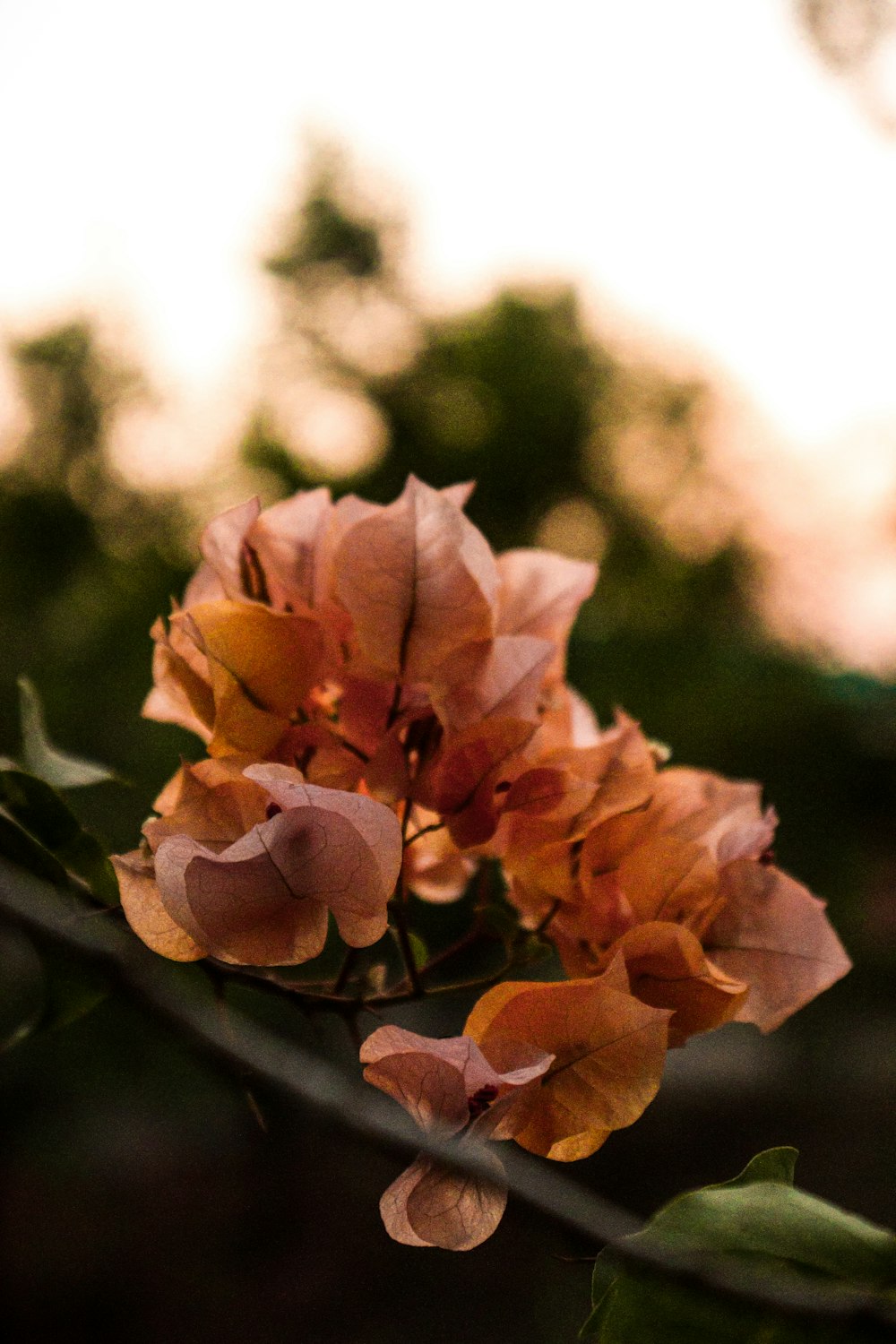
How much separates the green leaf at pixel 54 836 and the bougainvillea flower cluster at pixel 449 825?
0.02 m

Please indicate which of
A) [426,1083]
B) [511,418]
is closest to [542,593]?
[426,1083]

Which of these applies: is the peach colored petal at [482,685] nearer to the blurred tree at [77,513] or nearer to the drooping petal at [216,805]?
the drooping petal at [216,805]

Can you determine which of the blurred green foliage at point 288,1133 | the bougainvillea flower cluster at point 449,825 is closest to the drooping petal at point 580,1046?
the bougainvillea flower cluster at point 449,825

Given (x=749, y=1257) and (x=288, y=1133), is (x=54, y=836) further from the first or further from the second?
(x=288, y=1133)

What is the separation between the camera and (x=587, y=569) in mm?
356

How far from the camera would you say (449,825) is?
A: 0.98 feet

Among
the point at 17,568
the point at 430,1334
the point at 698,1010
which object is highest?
the point at 698,1010

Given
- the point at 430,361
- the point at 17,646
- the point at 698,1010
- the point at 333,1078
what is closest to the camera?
the point at 333,1078

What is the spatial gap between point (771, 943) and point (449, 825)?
10cm

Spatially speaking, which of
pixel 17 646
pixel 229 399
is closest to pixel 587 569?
pixel 17 646

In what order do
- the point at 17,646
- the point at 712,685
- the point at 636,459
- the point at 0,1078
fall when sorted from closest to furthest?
the point at 0,1078 → the point at 17,646 → the point at 712,685 → the point at 636,459

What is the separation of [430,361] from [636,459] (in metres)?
1.93

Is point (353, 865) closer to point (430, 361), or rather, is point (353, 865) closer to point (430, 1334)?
point (430, 1334)

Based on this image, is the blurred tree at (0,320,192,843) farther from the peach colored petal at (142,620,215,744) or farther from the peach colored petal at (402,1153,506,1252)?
the peach colored petal at (402,1153,506,1252)
